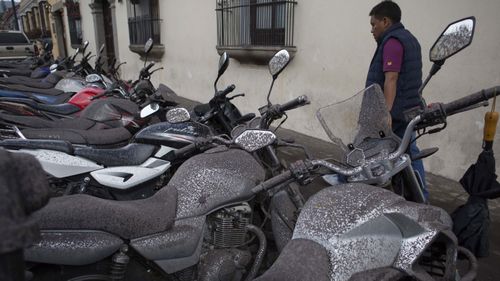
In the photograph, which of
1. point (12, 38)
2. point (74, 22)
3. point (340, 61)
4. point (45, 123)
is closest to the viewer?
point (45, 123)

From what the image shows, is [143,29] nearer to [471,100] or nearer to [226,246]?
[226,246]

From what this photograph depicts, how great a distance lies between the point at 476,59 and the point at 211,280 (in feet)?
10.5

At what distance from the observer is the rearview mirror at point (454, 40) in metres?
1.66

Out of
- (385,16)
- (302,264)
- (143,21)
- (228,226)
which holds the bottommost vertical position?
(228,226)

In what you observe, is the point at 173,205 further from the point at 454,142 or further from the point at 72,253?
the point at 454,142

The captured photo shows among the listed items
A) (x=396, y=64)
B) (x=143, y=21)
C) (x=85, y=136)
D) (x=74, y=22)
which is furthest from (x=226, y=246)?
(x=74, y=22)

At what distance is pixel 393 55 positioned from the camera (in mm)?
2789

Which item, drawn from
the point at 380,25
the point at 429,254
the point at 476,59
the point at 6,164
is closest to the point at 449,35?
the point at 429,254

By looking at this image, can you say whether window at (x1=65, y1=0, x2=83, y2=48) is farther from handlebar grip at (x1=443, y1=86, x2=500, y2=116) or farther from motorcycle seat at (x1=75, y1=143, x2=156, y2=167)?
handlebar grip at (x1=443, y1=86, x2=500, y2=116)

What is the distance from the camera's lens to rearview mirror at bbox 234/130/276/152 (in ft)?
5.49

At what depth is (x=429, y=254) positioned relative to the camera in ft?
5.28

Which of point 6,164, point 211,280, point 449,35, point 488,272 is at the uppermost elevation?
point 449,35

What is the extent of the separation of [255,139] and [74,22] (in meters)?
17.2

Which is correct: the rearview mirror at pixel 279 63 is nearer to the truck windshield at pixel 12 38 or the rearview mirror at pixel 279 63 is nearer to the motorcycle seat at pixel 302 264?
the motorcycle seat at pixel 302 264
